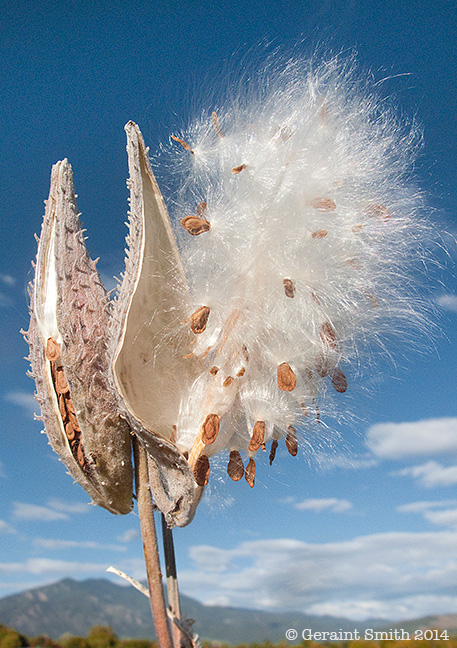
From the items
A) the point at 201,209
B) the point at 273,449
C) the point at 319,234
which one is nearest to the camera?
the point at 319,234

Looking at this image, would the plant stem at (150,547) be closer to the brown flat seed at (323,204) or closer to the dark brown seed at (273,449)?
the dark brown seed at (273,449)

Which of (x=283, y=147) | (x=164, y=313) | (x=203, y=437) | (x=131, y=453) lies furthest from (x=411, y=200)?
(x=131, y=453)

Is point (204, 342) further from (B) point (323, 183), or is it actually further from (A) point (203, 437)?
(B) point (323, 183)

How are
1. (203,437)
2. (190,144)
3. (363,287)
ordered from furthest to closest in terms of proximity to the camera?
(190,144), (363,287), (203,437)

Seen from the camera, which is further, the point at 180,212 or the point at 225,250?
the point at 180,212

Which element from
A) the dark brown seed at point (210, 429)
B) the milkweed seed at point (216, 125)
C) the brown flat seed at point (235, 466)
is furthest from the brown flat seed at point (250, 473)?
the milkweed seed at point (216, 125)

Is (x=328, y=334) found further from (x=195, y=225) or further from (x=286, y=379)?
(x=195, y=225)

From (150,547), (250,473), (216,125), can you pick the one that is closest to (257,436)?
(250,473)
